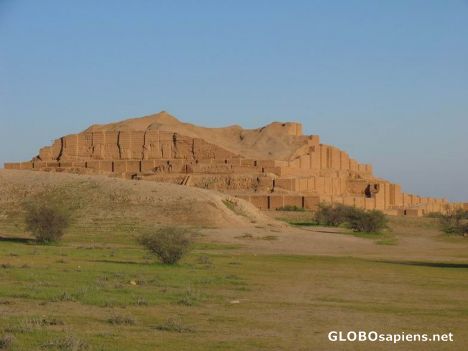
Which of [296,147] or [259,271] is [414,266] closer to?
[259,271]

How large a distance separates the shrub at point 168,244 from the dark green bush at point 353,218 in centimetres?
2135

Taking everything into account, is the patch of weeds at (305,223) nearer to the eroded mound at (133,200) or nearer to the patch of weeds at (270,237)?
the eroded mound at (133,200)

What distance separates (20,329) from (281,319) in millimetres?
3447

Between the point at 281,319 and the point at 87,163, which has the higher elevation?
the point at 87,163

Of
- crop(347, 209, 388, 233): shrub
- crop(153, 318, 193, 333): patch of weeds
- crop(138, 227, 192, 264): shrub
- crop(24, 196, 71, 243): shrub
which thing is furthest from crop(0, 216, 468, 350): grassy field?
crop(347, 209, 388, 233): shrub

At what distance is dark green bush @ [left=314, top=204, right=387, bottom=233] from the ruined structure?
26.9ft

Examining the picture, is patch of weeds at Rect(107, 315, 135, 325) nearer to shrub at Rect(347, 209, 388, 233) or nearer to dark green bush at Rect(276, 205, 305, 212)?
shrub at Rect(347, 209, 388, 233)

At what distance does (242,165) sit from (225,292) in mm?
53864

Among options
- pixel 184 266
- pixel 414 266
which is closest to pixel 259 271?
pixel 184 266

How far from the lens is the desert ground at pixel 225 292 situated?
929cm

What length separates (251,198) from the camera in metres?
54.6

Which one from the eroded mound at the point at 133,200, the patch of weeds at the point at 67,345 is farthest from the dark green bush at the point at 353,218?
the patch of weeds at the point at 67,345

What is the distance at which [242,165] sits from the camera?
222 ft

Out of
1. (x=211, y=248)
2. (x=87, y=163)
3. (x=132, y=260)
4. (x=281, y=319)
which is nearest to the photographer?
(x=281, y=319)
